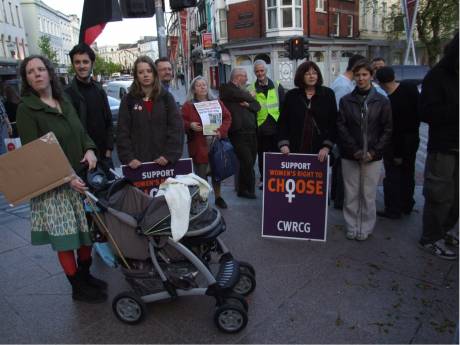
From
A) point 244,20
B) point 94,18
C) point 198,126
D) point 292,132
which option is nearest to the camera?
point 292,132

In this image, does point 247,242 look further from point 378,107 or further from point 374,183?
point 378,107

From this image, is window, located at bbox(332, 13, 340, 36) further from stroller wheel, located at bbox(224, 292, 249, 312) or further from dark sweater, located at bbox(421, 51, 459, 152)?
stroller wheel, located at bbox(224, 292, 249, 312)

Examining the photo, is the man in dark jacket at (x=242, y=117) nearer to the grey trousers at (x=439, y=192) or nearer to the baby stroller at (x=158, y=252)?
the grey trousers at (x=439, y=192)

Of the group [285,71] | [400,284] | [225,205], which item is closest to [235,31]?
[285,71]

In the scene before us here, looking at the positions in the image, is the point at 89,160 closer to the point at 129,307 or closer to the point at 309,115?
the point at 129,307

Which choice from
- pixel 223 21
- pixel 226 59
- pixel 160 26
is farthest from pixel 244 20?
pixel 160 26

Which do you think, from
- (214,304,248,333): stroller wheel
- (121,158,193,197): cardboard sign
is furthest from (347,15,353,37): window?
(214,304,248,333): stroller wheel

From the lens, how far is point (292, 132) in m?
4.57

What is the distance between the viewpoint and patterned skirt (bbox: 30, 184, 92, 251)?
3.00 metres

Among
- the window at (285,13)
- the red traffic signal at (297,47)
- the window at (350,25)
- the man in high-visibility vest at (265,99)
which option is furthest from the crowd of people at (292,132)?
the window at (350,25)

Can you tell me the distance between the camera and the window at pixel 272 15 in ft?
90.4

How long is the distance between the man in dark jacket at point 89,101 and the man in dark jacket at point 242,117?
1.83 meters

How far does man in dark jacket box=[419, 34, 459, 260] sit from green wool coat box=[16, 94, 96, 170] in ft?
9.75

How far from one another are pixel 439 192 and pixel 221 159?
8.20 ft
